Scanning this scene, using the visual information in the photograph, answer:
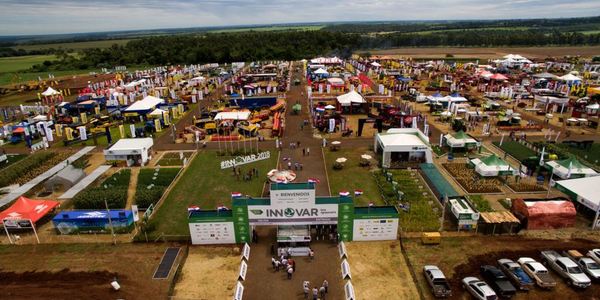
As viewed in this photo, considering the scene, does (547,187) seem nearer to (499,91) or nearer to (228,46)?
(499,91)

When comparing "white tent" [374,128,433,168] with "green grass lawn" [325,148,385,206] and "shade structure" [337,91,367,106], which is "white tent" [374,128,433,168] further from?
"shade structure" [337,91,367,106]

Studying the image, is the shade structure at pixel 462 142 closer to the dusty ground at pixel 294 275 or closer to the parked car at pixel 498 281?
the parked car at pixel 498 281

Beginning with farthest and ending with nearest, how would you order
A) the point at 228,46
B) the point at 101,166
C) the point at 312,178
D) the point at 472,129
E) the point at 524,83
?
the point at 228,46 → the point at 524,83 → the point at 472,129 → the point at 101,166 → the point at 312,178

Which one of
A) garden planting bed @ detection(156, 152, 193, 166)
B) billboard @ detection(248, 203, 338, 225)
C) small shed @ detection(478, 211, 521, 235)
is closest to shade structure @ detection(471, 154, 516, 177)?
small shed @ detection(478, 211, 521, 235)

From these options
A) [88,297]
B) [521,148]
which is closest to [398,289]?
[88,297]

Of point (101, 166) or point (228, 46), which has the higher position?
point (228, 46)

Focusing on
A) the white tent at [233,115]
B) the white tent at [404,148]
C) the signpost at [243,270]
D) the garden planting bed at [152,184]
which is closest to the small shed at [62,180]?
the garden planting bed at [152,184]

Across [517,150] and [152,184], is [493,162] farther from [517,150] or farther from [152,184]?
[152,184]
